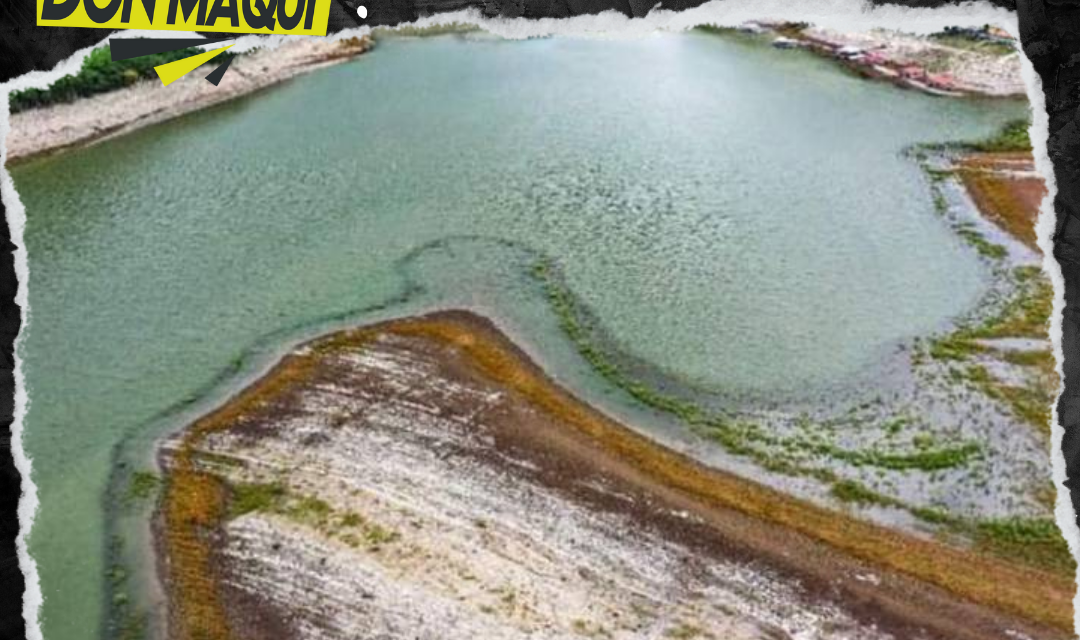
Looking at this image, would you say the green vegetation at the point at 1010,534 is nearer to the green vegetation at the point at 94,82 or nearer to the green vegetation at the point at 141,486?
the green vegetation at the point at 141,486

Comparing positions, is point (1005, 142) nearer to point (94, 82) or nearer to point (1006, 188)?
point (1006, 188)

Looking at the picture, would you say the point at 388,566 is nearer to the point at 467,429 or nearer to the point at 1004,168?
the point at 467,429

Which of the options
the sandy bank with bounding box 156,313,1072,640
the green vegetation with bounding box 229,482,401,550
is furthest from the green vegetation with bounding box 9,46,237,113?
the green vegetation with bounding box 229,482,401,550

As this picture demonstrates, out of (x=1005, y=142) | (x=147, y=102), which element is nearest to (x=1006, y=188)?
(x=1005, y=142)


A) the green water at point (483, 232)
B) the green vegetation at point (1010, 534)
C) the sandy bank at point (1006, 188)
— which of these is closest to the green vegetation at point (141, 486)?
the green water at point (483, 232)

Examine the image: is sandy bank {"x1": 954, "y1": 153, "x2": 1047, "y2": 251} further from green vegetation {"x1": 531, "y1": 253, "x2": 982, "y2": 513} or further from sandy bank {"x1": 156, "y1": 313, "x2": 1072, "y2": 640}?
sandy bank {"x1": 156, "y1": 313, "x2": 1072, "y2": 640}

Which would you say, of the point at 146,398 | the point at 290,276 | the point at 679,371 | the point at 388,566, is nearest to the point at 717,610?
the point at 388,566
